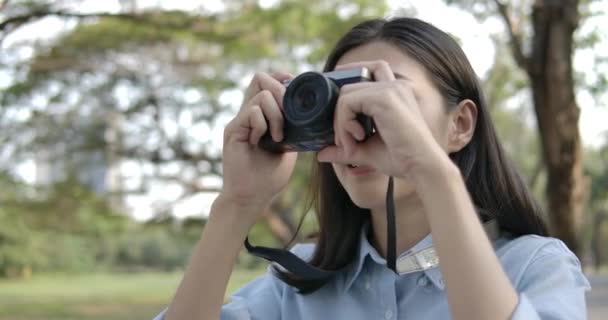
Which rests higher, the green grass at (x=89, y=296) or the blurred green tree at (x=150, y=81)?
the blurred green tree at (x=150, y=81)

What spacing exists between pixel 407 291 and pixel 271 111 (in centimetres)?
39

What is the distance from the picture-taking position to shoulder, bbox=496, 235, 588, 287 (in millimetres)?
1229

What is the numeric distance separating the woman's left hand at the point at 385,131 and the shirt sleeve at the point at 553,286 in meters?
0.24

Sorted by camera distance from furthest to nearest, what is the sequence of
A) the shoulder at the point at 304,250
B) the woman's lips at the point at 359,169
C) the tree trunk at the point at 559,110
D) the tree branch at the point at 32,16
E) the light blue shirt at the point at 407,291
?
the tree branch at the point at 32,16 < the tree trunk at the point at 559,110 < the shoulder at the point at 304,250 < the woman's lips at the point at 359,169 < the light blue shirt at the point at 407,291

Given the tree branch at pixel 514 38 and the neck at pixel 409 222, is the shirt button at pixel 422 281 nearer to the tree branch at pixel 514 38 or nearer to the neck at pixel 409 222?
the neck at pixel 409 222

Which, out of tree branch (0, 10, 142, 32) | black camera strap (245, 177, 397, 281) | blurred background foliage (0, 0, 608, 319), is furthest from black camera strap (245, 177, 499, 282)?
blurred background foliage (0, 0, 608, 319)

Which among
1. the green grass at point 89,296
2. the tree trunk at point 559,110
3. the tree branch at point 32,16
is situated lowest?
the green grass at point 89,296

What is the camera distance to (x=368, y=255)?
1.49 metres

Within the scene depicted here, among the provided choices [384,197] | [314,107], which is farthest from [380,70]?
[384,197]

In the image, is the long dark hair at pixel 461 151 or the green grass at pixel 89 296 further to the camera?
the green grass at pixel 89 296

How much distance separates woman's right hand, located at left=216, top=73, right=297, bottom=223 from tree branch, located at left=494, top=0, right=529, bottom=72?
5381 mm

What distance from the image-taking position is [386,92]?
117 cm

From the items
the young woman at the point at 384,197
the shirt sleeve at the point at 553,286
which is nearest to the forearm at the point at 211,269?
the young woman at the point at 384,197

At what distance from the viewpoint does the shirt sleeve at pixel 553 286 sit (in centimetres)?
113
